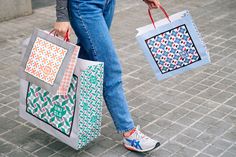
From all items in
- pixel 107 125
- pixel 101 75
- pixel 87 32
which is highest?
pixel 87 32

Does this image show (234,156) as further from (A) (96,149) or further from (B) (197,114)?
(A) (96,149)

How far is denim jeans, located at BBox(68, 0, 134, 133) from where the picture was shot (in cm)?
338

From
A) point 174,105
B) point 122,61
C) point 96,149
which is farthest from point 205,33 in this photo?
point 96,149

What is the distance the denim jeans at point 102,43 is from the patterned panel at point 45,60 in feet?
0.72

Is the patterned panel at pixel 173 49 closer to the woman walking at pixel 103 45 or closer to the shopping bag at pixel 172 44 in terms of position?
the shopping bag at pixel 172 44

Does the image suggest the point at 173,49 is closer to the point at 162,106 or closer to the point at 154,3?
the point at 154,3

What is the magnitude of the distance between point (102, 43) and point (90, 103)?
0.42 metres

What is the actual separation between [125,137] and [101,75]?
22.7 inches

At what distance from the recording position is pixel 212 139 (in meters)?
3.88

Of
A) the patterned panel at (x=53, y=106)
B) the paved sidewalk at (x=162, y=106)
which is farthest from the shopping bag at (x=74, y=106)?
the paved sidewalk at (x=162, y=106)

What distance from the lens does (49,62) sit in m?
3.39

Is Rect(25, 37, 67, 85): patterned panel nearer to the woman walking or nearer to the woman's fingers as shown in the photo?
the woman walking

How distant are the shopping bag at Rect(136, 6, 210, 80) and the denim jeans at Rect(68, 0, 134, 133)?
30 cm

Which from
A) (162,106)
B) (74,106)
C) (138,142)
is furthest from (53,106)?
(162,106)
